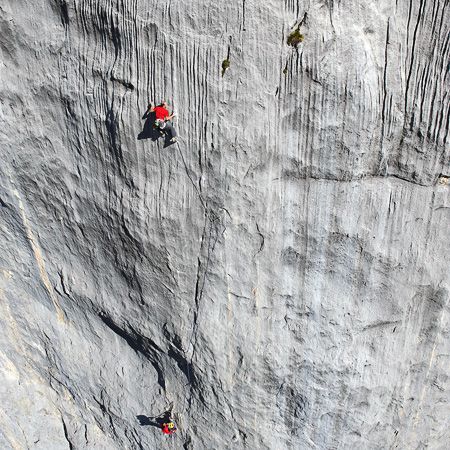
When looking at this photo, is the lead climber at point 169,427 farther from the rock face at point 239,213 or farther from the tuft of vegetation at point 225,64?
the tuft of vegetation at point 225,64

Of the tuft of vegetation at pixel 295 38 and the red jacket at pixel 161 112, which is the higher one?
the tuft of vegetation at pixel 295 38

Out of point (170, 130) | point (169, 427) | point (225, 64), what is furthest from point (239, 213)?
→ point (169, 427)

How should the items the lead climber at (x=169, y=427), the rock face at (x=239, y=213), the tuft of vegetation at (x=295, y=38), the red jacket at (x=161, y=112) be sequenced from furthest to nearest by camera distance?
the lead climber at (x=169, y=427)
the red jacket at (x=161, y=112)
the rock face at (x=239, y=213)
the tuft of vegetation at (x=295, y=38)

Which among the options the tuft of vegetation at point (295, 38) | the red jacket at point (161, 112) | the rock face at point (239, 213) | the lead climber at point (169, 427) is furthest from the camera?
the lead climber at point (169, 427)

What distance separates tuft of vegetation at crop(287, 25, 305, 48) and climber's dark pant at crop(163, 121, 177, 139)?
1371 millimetres

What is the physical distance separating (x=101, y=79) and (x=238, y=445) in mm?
5117

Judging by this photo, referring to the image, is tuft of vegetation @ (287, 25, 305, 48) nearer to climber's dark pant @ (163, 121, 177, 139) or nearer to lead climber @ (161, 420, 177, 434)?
climber's dark pant @ (163, 121, 177, 139)

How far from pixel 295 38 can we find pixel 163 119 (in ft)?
4.78

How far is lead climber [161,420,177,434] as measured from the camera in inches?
289

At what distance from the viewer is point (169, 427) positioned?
7.34 metres

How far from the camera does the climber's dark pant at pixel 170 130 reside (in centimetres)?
510

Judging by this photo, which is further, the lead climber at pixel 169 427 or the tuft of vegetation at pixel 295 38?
the lead climber at pixel 169 427

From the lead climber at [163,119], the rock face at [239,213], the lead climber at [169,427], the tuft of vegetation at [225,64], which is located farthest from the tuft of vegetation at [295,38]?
the lead climber at [169,427]

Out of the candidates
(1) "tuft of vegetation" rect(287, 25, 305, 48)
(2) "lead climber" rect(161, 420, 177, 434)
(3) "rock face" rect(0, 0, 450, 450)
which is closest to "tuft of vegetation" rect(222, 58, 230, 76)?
(3) "rock face" rect(0, 0, 450, 450)
